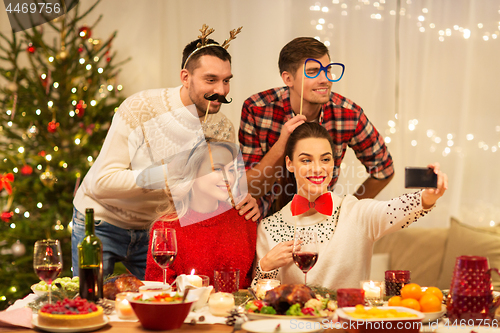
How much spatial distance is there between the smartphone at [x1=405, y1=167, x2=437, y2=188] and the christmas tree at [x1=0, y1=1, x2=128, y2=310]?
288cm

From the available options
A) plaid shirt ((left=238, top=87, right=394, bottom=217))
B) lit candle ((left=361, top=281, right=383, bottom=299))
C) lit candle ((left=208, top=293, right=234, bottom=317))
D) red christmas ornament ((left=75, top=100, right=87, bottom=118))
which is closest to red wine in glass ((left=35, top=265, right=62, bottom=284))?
lit candle ((left=208, top=293, right=234, bottom=317))

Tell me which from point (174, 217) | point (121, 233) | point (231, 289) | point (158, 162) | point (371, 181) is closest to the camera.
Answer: point (231, 289)

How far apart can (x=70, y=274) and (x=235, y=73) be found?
2.15 metres

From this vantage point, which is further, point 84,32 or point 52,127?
point 84,32

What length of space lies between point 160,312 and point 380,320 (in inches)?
22.4

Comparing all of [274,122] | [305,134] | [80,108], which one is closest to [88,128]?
[80,108]

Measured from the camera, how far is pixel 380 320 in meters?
1.16

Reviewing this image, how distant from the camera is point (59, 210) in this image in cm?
376

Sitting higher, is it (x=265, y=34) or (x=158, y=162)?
(x=265, y=34)

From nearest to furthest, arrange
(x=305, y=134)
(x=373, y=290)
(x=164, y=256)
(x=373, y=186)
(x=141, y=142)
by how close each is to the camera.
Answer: (x=373, y=290), (x=164, y=256), (x=305, y=134), (x=141, y=142), (x=373, y=186)

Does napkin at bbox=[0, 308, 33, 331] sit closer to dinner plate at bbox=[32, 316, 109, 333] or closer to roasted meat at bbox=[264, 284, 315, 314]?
dinner plate at bbox=[32, 316, 109, 333]

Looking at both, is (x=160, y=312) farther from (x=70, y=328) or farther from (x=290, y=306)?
(x=290, y=306)

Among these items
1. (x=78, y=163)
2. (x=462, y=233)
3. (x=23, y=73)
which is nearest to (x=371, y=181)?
(x=462, y=233)

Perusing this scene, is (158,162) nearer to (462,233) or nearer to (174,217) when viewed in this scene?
(174,217)
